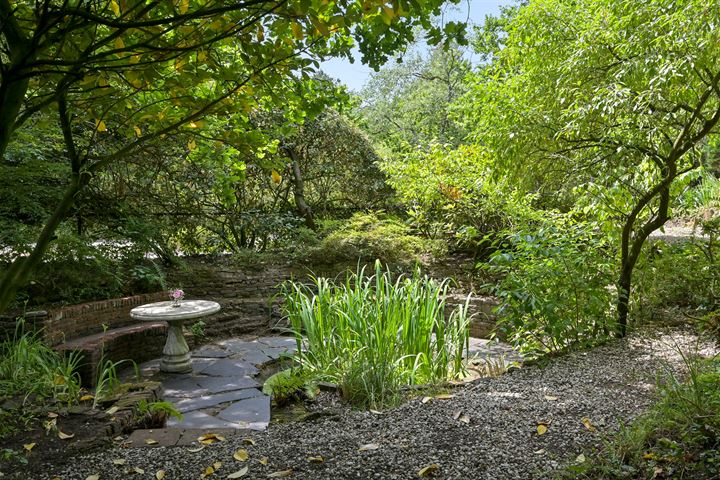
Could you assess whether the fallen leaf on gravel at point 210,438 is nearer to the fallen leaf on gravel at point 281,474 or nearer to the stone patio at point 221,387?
the stone patio at point 221,387

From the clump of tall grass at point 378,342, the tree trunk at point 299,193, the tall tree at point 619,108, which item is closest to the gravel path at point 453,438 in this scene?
the clump of tall grass at point 378,342

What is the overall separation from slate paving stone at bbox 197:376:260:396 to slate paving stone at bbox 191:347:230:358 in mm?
778

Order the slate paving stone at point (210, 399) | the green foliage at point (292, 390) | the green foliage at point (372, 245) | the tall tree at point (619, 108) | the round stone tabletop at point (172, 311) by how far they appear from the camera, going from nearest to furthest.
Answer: the tall tree at point (619, 108)
the green foliage at point (292, 390)
the slate paving stone at point (210, 399)
the round stone tabletop at point (172, 311)
the green foliage at point (372, 245)

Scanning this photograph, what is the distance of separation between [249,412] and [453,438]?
1814 mm

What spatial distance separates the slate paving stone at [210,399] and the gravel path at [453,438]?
3.94 feet

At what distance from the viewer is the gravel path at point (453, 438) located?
2094 mm

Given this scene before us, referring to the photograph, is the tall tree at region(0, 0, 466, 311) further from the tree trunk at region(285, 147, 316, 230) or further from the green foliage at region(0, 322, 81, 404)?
the tree trunk at region(285, 147, 316, 230)

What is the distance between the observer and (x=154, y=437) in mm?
2926

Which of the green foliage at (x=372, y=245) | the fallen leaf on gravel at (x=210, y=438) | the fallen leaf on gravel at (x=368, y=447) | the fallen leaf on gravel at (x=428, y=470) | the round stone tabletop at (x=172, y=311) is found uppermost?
the green foliage at (x=372, y=245)

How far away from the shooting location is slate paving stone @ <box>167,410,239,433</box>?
3412 mm

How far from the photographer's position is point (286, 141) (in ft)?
28.2

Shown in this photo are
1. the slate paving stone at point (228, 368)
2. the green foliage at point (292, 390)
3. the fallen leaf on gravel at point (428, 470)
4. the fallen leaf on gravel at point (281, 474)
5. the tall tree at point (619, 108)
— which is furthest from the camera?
the slate paving stone at point (228, 368)

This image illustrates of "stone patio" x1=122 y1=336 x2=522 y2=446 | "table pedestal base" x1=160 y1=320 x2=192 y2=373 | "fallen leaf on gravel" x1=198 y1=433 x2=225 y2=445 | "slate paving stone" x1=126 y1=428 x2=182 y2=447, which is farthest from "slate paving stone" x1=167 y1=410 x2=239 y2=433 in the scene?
"table pedestal base" x1=160 y1=320 x2=192 y2=373

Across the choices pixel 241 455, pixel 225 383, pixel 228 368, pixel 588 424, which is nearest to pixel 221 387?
pixel 225 383
